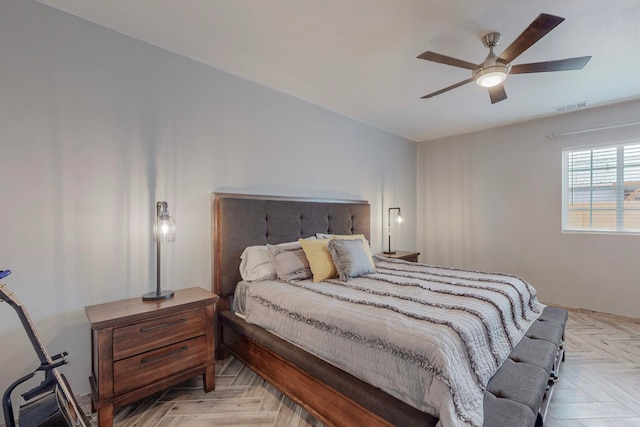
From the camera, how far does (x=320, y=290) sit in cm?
212

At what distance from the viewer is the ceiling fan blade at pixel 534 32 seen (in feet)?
4.98

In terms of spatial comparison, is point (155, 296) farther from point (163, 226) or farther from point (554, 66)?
point (554, 66)

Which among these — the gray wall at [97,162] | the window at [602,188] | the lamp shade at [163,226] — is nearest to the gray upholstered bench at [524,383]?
the lamp shade at [163,226]

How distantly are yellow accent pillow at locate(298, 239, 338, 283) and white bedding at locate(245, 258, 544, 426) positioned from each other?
98 mm

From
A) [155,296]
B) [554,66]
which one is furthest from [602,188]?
[155,296]

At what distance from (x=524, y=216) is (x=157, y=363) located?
181 inches

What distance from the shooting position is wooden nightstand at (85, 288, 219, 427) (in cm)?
160

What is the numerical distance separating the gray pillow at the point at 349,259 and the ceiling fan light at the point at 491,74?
1655mm

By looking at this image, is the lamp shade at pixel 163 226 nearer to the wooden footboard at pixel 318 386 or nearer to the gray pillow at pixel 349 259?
the wooden footboard at pixel 318 386

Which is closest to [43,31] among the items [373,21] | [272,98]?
[272,98]

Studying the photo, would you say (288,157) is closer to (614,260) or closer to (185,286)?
(185,286)

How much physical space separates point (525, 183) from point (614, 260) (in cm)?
132

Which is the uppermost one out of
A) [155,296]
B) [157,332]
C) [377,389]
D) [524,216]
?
[524,216]

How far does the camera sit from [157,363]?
179cm
